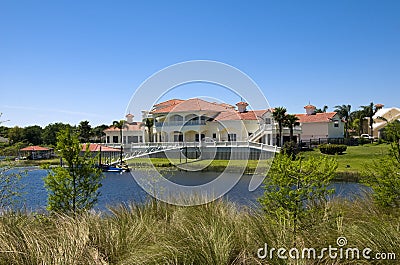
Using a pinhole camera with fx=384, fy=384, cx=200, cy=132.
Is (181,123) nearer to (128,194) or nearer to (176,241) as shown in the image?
(128,194)

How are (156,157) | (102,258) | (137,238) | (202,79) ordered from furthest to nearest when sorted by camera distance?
1. (156,157)
2. (202,79)
3. (137,238)
4. (102,258)

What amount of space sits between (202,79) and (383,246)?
5669 millimetres

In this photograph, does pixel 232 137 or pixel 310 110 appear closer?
pixel 232 137

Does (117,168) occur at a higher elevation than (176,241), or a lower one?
lower

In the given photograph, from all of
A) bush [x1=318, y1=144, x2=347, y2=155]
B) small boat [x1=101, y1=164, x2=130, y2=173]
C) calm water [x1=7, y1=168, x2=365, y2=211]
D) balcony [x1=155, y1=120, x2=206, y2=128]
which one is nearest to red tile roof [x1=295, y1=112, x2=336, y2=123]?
bush [x1=318, y1=144, x2=347, y2=155]

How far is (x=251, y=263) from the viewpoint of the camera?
4133 mm

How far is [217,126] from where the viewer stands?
1812 inches

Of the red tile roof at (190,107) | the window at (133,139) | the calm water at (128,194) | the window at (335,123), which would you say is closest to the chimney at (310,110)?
the window at (335,123)

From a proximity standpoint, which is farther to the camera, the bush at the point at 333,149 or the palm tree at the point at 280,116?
the palm tree at the point at 280,116

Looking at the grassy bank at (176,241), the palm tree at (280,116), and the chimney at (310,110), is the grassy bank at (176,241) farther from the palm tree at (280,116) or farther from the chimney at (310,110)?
the chimney at (310,110)

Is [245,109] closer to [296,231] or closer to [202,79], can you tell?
[202,79]

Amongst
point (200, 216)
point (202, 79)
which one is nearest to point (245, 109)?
point (202, 79)

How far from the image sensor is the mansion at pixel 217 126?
1615 inches

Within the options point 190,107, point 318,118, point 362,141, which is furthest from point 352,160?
point 318,118
